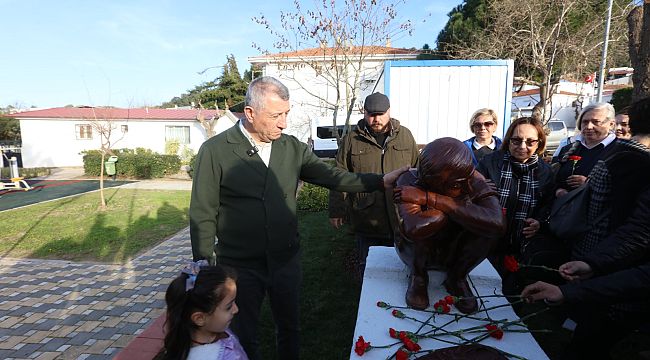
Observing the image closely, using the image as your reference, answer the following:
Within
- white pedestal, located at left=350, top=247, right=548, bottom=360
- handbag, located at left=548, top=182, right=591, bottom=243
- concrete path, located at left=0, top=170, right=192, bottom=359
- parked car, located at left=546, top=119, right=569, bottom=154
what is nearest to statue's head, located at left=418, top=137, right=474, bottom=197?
white pedestal, located at left=350, top=247, right=548, bottom=360

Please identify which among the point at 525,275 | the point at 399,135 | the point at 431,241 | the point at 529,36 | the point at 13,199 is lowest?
the point at 13,199

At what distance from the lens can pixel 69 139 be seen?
23.3 meters

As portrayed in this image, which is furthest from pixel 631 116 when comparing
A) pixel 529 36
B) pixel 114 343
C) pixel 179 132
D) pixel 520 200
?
pixel 179 132

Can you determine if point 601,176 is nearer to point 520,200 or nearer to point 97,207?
point 520,200

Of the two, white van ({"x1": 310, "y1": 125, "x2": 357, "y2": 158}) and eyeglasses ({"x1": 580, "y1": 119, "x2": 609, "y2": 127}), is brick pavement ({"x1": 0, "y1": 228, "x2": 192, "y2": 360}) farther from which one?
white van ({"x1": 310, "y1": 125, "x2": 357, "y2": 158})

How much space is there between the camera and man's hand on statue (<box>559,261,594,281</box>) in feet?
5.57

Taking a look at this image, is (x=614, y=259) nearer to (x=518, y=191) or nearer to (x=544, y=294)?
(x=544, y=294)

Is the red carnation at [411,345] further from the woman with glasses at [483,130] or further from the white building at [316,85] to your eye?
the white building at [316,85]

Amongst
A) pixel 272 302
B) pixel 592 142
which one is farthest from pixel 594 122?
pixel 272 302

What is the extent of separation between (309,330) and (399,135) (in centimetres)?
202

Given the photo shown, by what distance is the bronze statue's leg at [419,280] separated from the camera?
1830 millimetres

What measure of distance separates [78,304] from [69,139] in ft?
77.2

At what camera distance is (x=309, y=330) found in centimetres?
355

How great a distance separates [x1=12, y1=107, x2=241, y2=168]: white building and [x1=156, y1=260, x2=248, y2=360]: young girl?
2154 centimetres
